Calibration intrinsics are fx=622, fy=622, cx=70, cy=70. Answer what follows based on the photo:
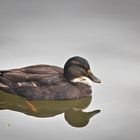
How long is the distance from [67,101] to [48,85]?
0.26 m

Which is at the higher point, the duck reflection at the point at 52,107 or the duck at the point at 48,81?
the duck at the point at 48,81

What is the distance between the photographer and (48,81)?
254 inches

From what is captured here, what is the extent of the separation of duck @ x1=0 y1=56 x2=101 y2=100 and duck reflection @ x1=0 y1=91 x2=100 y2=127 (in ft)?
0.17

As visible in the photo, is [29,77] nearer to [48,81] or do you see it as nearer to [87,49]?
[48,81]

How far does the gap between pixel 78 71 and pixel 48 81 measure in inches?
14.1

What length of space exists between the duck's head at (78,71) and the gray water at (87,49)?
0.16 m


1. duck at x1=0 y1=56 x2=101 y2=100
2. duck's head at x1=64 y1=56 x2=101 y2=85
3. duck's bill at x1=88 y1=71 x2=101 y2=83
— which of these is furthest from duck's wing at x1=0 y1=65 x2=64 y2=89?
duck's bill at x1=88 y1=71 x2=101 y2=83

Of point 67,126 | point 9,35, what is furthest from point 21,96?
point 9,35

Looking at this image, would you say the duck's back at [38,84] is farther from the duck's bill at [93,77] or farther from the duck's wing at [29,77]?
the duck's bill at [93,77]

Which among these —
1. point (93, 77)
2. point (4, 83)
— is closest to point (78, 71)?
point (93, 77)

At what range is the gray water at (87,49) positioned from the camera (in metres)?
5.93

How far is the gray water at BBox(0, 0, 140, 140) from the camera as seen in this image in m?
5.93

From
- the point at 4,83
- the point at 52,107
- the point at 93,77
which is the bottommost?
the point at 52,107

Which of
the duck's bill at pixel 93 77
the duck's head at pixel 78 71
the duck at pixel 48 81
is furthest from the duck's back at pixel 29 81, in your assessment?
the duck's bill at pixel 93 77
